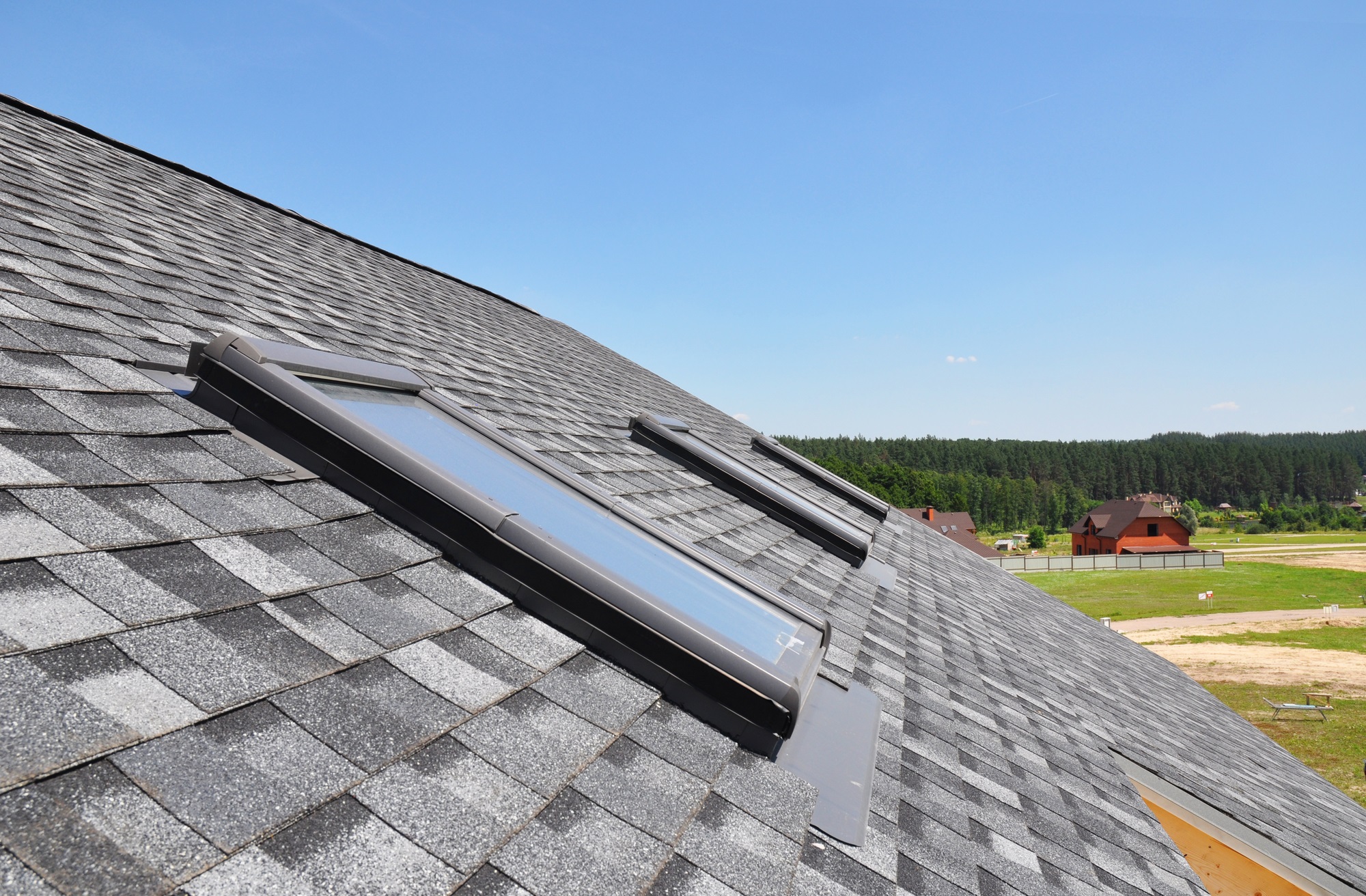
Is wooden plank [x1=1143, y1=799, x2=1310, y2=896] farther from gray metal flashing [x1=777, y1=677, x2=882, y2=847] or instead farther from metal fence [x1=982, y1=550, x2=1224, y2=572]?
metal fence [x1=982, y1=550, x2=1224, y2=572]

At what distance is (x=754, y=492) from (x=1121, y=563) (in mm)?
71640

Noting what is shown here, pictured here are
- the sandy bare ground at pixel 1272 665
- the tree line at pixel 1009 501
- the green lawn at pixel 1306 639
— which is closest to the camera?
the sandy bare ground at pixel 1272 665

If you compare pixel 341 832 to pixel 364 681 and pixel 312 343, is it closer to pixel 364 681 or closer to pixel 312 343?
pixel 364 681

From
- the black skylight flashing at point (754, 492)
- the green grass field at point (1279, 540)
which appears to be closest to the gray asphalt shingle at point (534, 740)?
the black skylight flashing at point (754, 492)

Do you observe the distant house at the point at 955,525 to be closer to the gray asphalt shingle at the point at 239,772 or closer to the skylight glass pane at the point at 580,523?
the skylight glass pane at the point at 580,523

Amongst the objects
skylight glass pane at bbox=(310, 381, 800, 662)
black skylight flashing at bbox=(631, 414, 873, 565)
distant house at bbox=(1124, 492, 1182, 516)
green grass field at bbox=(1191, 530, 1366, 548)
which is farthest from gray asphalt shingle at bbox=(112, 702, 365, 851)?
distant house at bbox=(1124, 492, 1182, 516)

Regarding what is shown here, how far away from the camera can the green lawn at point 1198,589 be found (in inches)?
1751

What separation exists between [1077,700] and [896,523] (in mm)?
6490

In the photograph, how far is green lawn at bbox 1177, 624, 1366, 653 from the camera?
3394 centimetres

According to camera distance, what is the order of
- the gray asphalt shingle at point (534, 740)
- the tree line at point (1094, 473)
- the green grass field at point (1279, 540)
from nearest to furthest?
the gray asphalt shingle at point (534, 740), the green grass field at point (1279, 540), the tree line at point (1094, 473)

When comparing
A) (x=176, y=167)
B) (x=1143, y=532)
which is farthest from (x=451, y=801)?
(x=1143, y=532)

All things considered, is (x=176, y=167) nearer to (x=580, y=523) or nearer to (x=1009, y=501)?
(x=580, y=523)

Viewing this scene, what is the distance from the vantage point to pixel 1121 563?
66125 millimetres

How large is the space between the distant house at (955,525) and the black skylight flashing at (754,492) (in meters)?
72.6
